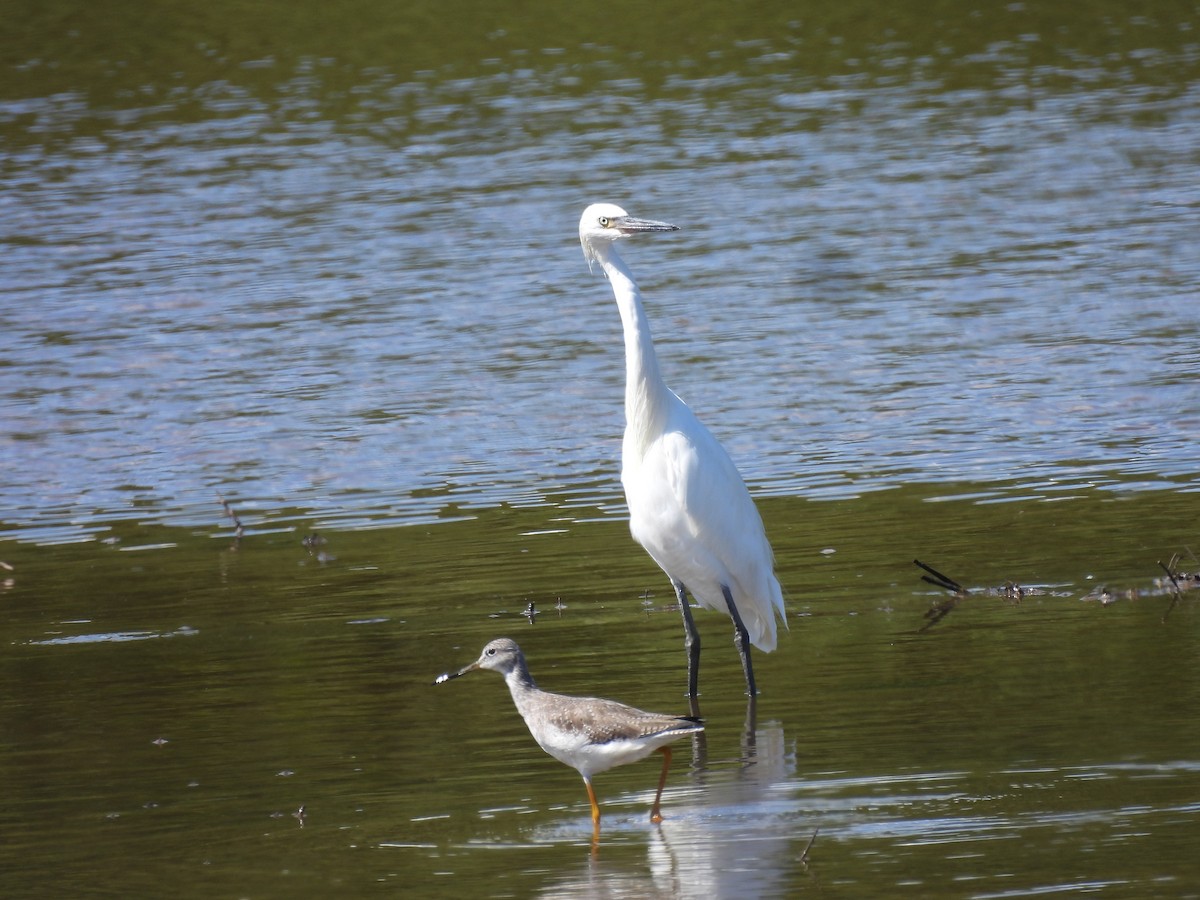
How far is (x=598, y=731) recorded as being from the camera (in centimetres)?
620

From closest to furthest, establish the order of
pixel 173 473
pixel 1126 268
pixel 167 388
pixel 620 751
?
pixel 620 751 → pixel 173 473 → pixel 167 388 → pixel 1126 268

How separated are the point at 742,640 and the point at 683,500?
66cm

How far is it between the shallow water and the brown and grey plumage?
26 centimetres

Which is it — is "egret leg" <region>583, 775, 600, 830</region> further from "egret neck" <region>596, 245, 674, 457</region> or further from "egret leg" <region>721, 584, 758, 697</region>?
"egret neck" <region>596, 245, 674, 457</region>

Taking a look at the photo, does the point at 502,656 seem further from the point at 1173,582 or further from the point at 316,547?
the point at 316,547

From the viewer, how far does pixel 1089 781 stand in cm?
626

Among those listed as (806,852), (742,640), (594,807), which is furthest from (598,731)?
(742,640)

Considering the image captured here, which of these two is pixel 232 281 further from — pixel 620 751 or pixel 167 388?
pixel 620 751

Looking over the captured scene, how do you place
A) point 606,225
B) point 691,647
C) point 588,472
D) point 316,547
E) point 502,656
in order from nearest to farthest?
1. point 502,656
2. point 691,647
3. point 606,225
4. point 316,547
5. point 588,472

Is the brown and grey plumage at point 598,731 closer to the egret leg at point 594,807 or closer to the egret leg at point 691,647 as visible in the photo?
the egret leg at point 594,807

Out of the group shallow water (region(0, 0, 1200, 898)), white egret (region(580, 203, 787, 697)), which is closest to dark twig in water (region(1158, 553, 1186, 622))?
shallow water (region(0, 0, 1200, 898))

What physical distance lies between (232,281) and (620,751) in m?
13.6

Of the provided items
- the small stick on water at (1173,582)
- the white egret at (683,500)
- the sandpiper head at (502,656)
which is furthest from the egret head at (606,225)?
the small stick on water at (1173,582)

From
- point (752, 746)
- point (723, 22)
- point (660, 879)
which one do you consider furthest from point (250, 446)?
point (723, 22)
